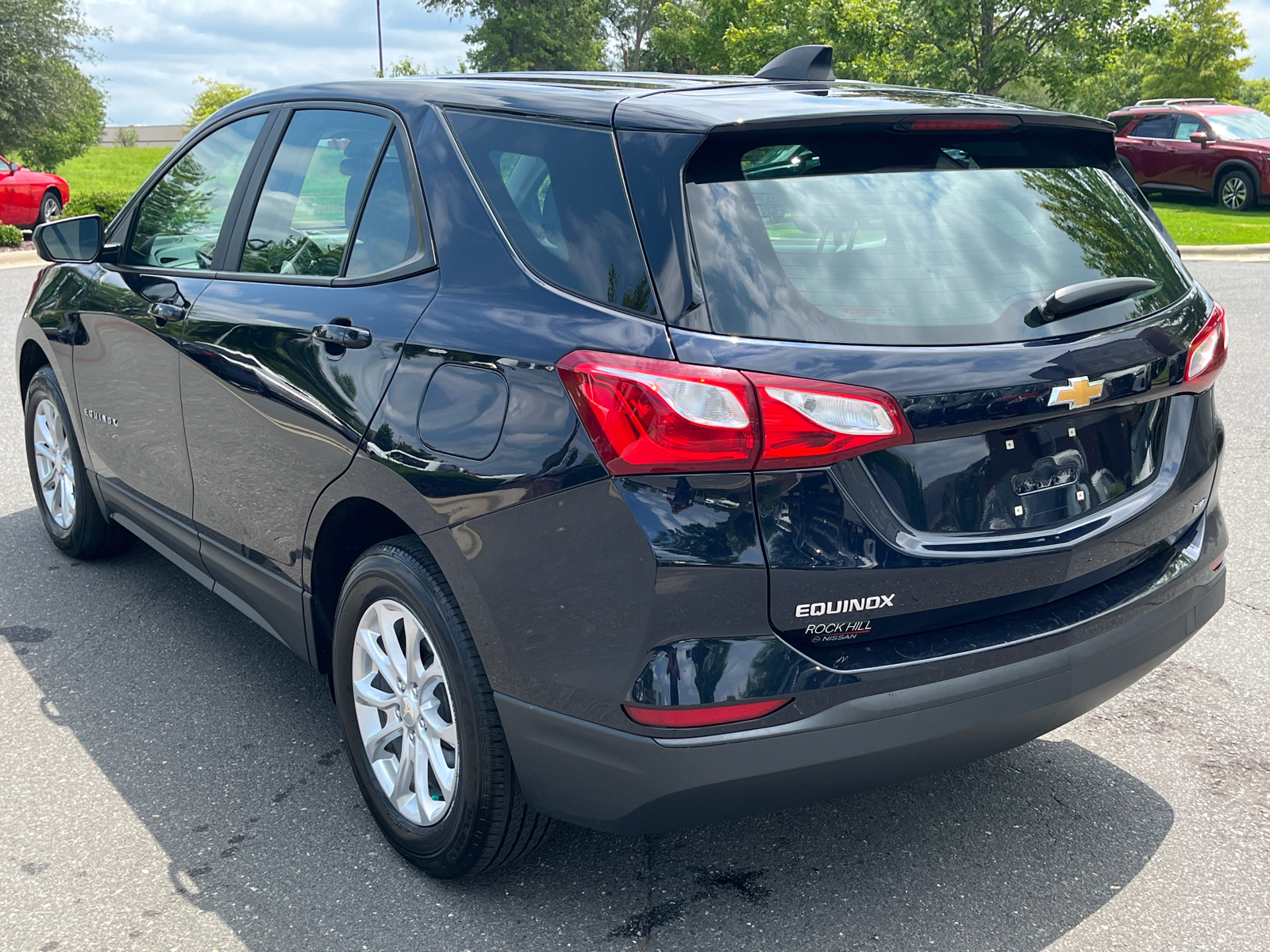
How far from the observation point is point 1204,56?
43.5 metres

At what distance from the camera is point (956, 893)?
2744mm

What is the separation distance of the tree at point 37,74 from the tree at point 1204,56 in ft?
112

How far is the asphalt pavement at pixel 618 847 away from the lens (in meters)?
2.62

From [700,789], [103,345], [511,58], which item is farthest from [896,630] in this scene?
[511,58]

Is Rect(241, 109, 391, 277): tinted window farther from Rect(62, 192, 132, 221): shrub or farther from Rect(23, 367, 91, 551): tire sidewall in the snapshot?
Rect(62, 192, 132, 221): shrub

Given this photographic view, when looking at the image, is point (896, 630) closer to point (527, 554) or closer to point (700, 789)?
point (700, 789)

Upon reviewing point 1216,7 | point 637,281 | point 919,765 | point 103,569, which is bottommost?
point 103,569

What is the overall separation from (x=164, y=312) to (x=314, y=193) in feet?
2.44

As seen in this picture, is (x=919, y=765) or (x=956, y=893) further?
(x=956, y=893)

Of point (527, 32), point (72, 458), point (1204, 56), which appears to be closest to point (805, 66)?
point (72, 458)

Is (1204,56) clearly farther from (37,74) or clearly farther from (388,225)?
(388,225)

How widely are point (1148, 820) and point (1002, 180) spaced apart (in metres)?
1.64

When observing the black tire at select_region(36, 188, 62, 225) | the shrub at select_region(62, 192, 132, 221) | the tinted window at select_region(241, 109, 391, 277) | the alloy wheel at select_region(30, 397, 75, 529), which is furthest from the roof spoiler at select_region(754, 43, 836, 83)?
the black tire at select_region(36, 188, 62, 225)

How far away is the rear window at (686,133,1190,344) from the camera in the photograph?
2.25 m
